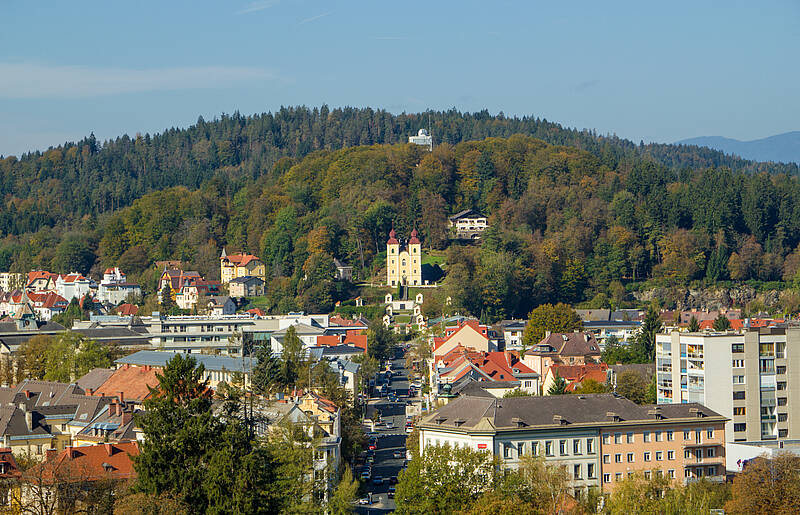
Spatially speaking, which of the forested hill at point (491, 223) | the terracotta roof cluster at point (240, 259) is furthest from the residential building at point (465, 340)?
the terracotta roof cluster at point (240, 259)

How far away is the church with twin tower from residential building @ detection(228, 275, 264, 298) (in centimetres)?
1434

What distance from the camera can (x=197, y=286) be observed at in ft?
430

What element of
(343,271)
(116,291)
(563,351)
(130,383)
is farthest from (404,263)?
(130,383)

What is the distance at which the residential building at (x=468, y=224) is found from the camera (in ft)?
452

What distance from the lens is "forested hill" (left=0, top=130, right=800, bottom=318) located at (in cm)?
12369

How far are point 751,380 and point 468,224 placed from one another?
81943mm

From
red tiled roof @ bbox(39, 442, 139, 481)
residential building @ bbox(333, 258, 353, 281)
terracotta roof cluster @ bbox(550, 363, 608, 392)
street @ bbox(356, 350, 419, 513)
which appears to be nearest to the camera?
red tiled roof @ bbox(39, 442, 139, 481)

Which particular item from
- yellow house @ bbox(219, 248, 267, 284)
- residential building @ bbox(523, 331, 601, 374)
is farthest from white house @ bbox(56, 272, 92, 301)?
residential building @ bbox(523, 331, 601, 374)

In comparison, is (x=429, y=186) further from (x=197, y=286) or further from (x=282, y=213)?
(x=197, y=286)

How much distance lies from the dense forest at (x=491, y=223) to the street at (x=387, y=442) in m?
27.2

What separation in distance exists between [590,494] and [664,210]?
296 ft

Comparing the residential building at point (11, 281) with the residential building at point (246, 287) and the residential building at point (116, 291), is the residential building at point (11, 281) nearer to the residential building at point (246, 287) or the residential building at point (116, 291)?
the residential building at point (116, 291)

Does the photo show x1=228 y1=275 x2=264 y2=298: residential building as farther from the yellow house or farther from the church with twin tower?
the church with twin tower

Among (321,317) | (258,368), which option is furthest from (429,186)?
(258,368)
